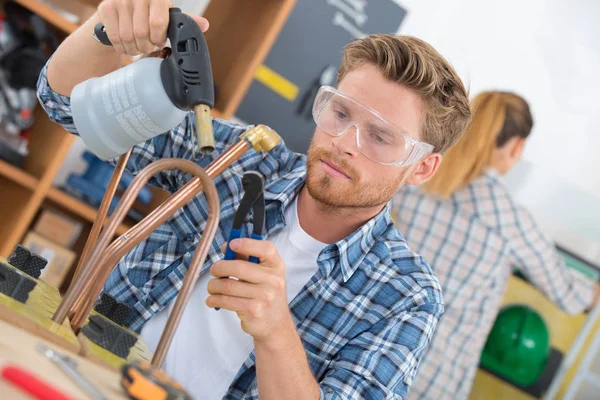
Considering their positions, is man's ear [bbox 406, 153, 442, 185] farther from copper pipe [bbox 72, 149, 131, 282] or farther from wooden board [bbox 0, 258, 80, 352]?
wooden board [bbox 0, 258, 80, 352]

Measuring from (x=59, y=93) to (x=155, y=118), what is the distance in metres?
0.43

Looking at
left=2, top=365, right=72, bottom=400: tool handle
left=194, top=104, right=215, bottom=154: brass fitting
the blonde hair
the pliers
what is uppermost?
the blonde hair

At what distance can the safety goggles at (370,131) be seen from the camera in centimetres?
139

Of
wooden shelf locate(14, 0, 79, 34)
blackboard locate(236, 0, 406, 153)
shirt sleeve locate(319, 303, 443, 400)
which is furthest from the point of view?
blackboard locate(236, 0, 406, 153)

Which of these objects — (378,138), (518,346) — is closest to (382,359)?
(378,138)

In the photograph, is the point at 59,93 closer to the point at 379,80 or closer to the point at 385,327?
the point at 379,80

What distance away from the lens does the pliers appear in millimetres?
922

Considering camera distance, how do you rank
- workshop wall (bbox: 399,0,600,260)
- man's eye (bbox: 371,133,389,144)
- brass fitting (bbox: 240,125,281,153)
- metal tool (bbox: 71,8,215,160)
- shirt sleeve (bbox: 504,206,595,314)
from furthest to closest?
workshop wall (bbox: 399,0,600,260), shirt sleeve (bbox: 504,206,595,314), man's eye (bbox: 371,133,389,144), brass fitting (bbox: 240,125,281,153), metal tool (bbox: 71,8,215,160)

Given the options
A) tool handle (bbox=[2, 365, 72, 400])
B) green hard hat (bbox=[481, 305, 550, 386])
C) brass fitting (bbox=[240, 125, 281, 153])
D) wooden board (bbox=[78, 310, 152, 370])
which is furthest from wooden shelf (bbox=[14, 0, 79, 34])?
green hard hat (bbox=[481, 305, 550, 386])

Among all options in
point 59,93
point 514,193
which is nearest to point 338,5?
point 514,193

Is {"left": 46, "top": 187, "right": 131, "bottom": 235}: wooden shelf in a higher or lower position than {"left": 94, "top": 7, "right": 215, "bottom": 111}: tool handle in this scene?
lower

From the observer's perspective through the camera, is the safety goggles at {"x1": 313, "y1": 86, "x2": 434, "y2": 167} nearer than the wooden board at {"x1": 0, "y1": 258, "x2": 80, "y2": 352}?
No

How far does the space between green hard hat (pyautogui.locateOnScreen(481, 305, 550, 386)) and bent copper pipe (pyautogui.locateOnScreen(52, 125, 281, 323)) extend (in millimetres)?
2430

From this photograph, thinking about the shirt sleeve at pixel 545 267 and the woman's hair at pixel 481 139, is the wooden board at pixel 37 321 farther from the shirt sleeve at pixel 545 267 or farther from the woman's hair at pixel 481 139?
the shirt sleeve at pixel 545 267
